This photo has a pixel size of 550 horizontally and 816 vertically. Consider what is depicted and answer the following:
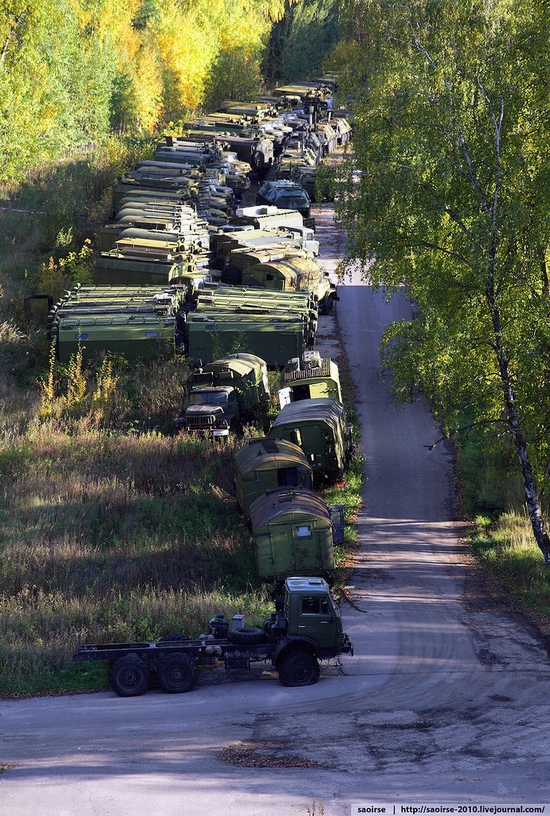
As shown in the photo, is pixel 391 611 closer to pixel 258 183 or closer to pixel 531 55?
pixel 531 55

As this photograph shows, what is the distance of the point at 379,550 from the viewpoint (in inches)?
721

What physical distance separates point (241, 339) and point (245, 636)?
43.4 ft

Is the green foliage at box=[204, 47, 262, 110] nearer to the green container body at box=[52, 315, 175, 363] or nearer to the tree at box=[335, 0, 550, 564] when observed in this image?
the green container body at box=[52, 315, 175, 363]

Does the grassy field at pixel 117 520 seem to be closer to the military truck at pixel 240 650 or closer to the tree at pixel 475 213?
the military truck at pixel 240 650

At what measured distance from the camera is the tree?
1611cm

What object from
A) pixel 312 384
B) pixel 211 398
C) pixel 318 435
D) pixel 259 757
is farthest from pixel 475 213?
pixel 259 757

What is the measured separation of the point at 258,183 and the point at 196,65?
21.7m

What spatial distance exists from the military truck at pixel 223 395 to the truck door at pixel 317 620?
9019mm

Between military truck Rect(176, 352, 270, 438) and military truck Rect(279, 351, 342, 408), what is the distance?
699 millimetres

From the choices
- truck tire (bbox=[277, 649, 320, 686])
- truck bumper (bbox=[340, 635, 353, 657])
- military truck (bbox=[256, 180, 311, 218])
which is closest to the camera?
truck tire (bbox=[277, 649, 320, 686])

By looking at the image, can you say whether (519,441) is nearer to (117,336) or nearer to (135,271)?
(117,336)

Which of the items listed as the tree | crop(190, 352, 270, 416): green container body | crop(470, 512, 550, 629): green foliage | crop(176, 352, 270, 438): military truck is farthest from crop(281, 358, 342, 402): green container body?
the tree

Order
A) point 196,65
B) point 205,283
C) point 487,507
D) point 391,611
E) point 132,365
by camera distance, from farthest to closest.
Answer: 1. point 196,65
2. point 205,283
3. point 132,365
4. point 487,507
5. point 391,611

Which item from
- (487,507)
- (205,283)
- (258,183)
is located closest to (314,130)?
(258,183)
